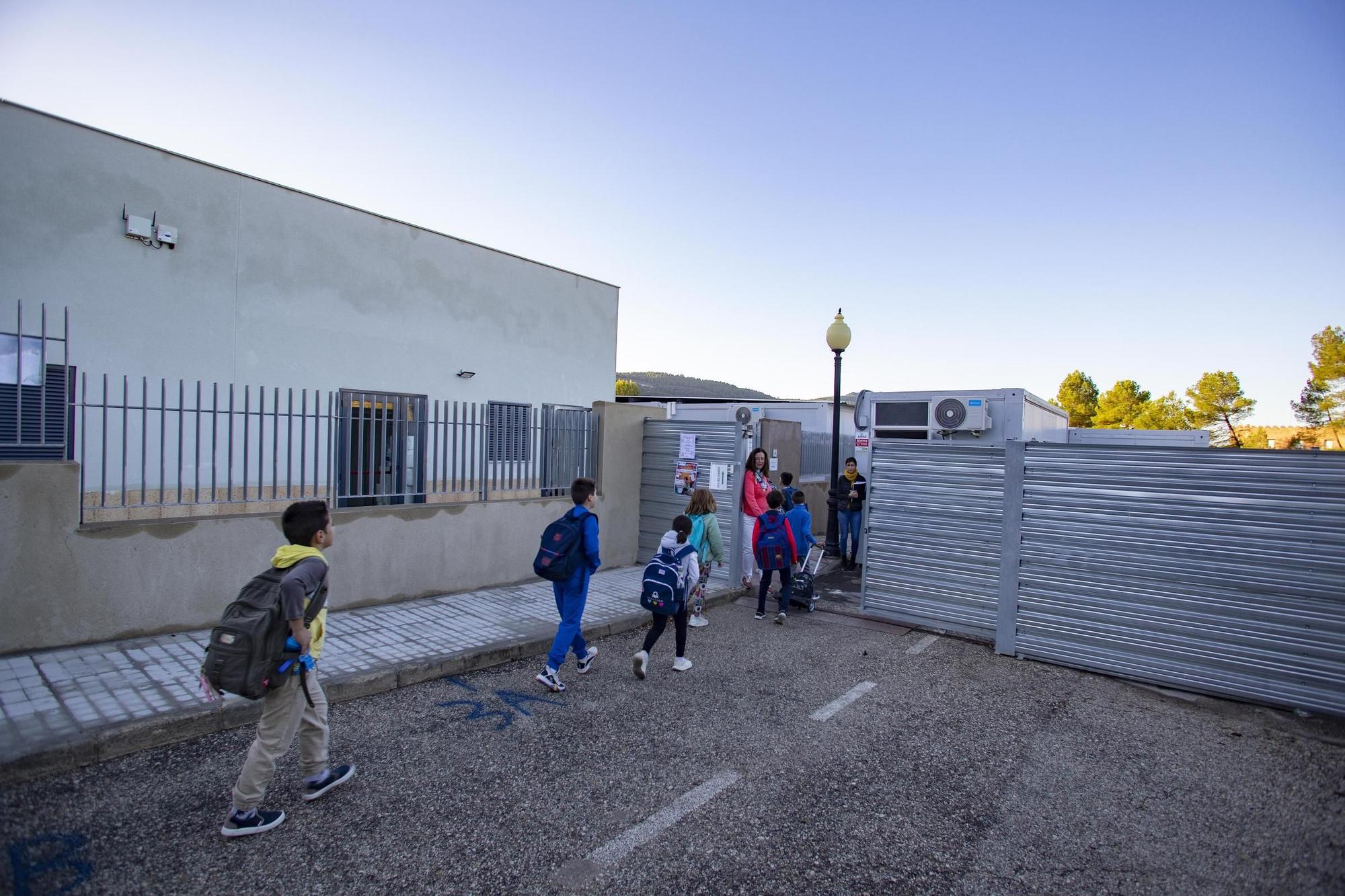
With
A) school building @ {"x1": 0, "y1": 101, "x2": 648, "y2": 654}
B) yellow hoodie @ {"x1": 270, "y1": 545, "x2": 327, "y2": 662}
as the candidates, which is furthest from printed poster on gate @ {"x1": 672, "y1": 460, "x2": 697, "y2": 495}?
yellow hoodie @ {"x1": 270, "y1": 545, "x2": 327, "y2": 662}

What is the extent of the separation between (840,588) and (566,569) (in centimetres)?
561

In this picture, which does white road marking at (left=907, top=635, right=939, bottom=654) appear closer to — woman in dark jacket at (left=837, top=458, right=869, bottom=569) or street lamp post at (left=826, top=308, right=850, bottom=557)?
woman in dark jacket at (left=837, top=458, right=869, bottom=569)

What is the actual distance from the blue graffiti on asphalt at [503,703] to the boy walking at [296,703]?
130 centimetres

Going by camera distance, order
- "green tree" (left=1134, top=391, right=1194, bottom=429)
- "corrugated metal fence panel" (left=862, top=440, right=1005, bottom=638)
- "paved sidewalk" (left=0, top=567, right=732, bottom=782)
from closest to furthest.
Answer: "paved sidewalk" (left=0, top=567, right=732, bottom=782) < "corrugated metal fence panel" (left=862, top=440, right=1005, bottom=638) < "green tree" (left=1134, top=391, right=1194, bottom=429)

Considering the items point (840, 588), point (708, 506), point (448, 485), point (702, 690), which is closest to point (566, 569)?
point (702, 690)

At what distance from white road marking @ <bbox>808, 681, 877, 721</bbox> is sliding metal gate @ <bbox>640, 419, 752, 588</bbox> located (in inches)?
141

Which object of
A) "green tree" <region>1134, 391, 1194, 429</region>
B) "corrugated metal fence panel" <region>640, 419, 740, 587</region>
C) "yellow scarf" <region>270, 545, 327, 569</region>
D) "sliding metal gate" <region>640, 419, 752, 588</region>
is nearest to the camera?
"yellow scarf" <region>270, 545, 327, 569</region>

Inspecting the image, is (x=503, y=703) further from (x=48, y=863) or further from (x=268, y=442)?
(x=268, y=442)

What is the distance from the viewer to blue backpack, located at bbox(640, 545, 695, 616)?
573cm

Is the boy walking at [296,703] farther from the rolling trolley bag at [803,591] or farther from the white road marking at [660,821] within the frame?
the rolling trolley bag at [803,591]

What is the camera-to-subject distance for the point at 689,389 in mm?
35406

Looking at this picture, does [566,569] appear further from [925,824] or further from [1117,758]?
[1117,758]

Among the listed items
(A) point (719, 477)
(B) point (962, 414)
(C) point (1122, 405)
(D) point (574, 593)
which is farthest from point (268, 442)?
(C) point (1122, 405)

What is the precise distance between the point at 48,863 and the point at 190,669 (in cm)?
229
